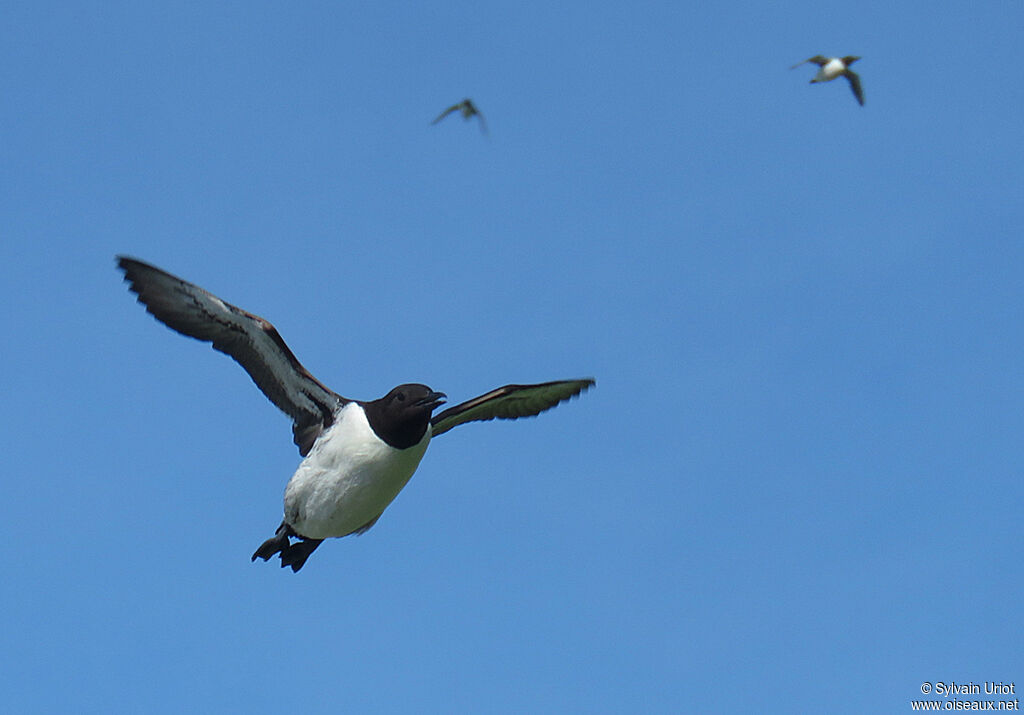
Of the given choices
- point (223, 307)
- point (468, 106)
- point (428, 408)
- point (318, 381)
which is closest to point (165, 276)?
point (223, 307)

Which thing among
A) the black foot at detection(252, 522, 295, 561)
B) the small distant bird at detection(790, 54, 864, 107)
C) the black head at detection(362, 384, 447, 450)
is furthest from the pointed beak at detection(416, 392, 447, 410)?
the small distant bird at detection(790, 54, 864, 107)

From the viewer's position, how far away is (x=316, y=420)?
54.1 feet

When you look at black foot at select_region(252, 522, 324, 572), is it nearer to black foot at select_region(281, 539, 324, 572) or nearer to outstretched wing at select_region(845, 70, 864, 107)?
black foot at select_region(281, 539, 324, 572)

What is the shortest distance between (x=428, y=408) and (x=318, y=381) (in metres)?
1.62

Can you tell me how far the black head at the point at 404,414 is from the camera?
606 inches

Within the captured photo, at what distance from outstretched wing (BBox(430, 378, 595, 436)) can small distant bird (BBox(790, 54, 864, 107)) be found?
7.42 meters

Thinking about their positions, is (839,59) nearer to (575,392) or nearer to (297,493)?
(575,392)

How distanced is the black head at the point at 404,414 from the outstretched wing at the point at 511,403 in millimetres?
1429

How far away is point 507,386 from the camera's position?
55.6ft

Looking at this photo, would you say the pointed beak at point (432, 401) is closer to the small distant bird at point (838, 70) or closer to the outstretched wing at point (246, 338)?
the outstretched wing at point (246, 338)

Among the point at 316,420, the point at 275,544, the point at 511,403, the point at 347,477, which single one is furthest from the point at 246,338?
the point at 511,403

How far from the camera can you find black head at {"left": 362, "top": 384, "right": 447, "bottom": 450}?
15391 millimetres

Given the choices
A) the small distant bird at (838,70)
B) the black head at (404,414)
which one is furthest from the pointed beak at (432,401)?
the small distant bird at (838,70)

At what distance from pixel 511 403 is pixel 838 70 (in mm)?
8674
